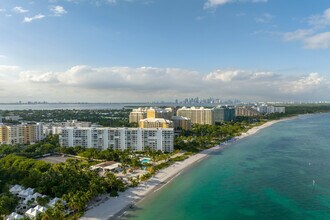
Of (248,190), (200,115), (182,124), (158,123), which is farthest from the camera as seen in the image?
(200,115)

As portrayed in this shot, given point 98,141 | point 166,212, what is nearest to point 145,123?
point 98,141

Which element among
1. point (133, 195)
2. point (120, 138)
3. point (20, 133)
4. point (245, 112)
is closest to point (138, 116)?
point (20, 133)

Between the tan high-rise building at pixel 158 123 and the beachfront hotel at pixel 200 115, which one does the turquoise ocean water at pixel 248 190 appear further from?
the beachfront hotel at pixel 200 115

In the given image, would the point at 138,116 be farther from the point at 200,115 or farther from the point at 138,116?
the point at 200,115

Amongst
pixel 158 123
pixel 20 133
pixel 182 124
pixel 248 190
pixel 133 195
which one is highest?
pixel 158 123

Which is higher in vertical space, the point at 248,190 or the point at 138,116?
the point at 138,116

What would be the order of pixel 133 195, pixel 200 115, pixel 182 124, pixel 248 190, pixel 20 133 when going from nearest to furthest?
pixel 133 195 → pixel 248 190 → pixel 20 133 → pixel 182 124 → pixel 200 115

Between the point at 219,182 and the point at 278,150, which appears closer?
the point at 219,182

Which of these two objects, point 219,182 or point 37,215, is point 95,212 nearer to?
point 37,215

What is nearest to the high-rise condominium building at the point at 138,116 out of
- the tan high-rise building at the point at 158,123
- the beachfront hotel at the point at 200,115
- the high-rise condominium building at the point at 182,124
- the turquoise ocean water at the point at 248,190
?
the beachfront hotel at the point at 200,115
